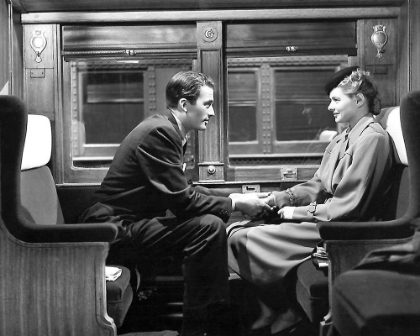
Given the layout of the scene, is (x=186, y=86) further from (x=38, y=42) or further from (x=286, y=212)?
(x=38, y=42)

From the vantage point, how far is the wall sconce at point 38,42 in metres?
2.72

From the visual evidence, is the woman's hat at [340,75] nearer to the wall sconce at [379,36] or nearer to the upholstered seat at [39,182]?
the wall sconce at [379,36]

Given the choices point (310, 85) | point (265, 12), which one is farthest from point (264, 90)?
point (265, 12)

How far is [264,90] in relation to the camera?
7.02 meters

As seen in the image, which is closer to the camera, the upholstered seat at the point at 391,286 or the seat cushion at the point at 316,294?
the upholstered seat at the point at 391,286

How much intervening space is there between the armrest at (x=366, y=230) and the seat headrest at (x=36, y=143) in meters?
1.35

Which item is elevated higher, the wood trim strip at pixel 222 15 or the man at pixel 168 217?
the wood trim strip at pixel 222 15

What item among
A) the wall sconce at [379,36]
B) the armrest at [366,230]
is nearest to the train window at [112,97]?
the wall sconce at [379,36]

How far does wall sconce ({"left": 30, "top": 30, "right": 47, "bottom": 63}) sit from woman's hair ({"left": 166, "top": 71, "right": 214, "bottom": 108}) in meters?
0.86

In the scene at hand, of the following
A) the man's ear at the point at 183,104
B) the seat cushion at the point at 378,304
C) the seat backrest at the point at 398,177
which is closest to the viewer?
the seat cushion at the point at 378,304

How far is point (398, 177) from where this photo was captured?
2.11 metres

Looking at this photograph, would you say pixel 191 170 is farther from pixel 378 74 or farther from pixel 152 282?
pixel 378 74

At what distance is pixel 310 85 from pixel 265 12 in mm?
5954

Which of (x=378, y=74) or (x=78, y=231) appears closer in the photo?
(x=78, y=231)
